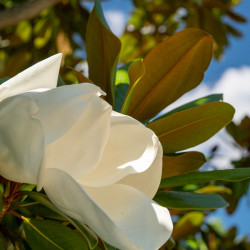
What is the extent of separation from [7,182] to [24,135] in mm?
188

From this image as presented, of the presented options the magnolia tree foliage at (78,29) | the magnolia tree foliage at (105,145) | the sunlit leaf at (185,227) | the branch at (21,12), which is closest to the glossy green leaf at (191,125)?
the magnolia tree foliage at (105,145)

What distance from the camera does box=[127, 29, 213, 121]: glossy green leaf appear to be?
0.74 metres

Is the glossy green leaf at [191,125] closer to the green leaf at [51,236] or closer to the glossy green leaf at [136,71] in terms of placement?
the glossy green leaf at [136,71]

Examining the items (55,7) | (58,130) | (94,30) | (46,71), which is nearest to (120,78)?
(94,30)

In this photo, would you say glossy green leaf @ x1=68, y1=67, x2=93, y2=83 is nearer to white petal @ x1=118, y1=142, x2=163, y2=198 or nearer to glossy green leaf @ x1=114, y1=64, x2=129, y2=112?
glossy green leaf @ x1=114, y1=64, x2=129, y2=112

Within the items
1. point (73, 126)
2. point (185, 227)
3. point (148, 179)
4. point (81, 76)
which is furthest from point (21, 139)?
point (185, 227)

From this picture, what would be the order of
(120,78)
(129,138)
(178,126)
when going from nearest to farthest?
(129,138) → (178,126) → (120,78)

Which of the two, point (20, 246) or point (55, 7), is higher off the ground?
point (20, 246)

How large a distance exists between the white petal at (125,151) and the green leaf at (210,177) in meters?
0.18

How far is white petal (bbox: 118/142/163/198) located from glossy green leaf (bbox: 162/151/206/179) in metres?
0.20

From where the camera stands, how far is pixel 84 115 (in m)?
0.50

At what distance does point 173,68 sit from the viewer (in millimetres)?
751

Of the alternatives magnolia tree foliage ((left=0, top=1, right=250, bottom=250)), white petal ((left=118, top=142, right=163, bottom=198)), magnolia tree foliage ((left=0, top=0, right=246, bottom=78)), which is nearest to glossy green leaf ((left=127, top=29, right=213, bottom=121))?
magnolia tree foliage ((left=0, top=1, right=250, bottom=250))

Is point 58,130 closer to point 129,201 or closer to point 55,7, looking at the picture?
point 129,201
